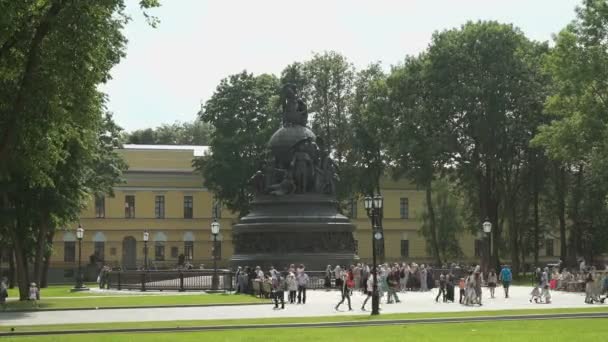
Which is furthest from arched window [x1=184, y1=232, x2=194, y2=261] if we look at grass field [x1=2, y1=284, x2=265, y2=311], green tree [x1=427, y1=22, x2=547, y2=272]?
grass field [x1=2, y1=284, x2=265, y2=311]

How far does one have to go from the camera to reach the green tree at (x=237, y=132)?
79188mm

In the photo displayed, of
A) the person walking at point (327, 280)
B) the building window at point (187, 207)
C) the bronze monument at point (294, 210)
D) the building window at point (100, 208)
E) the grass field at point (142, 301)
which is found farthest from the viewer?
the building window at point (187, 207)

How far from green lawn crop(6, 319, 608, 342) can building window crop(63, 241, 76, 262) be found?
6534 cm

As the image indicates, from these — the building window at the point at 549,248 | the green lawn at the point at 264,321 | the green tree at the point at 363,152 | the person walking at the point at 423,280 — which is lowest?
the green lawn at the point at 264,321

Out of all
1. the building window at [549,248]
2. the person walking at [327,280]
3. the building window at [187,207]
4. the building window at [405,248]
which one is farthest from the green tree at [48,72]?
the building window at [549,248]

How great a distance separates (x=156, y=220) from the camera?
93.4m

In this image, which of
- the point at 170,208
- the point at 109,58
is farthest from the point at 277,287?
the point at 170,208

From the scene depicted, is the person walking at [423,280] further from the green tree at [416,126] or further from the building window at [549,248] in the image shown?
the building window at [549,248]

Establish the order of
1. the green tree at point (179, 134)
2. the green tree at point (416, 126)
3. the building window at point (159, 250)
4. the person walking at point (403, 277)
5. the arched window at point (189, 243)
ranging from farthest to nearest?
the green tree at point (179, 134)
the arched window at point (189, 243)
the building window at point (159, 250)
the green tree at point (416, 126)
the person walking at point (403, 277)

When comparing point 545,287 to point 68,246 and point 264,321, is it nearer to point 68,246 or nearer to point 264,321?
point 264,321

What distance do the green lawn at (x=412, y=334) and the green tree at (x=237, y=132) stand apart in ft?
166

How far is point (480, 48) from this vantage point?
6869cm

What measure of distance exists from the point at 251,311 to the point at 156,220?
191ft

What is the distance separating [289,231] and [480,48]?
878 inches
